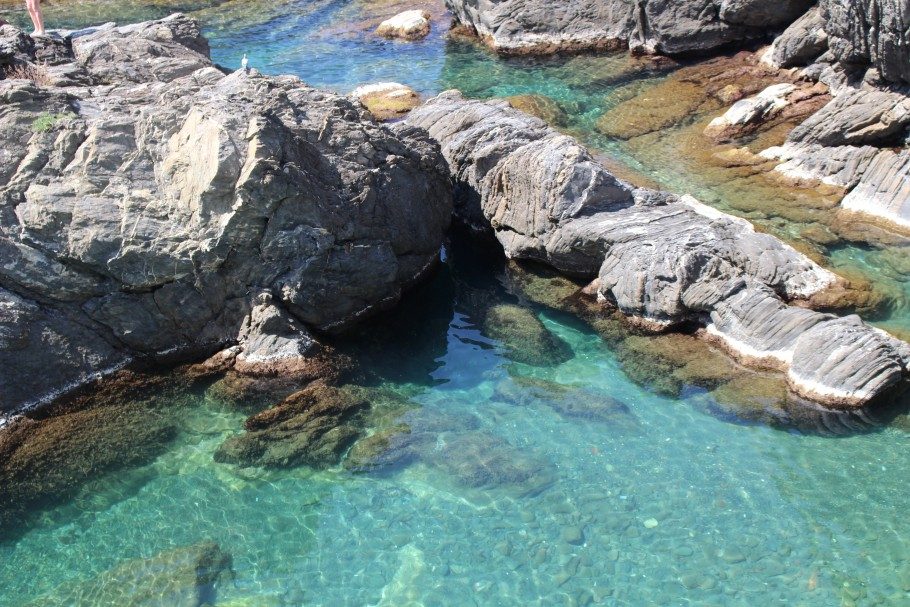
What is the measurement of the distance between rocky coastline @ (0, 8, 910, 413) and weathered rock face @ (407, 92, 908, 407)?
0.12ft

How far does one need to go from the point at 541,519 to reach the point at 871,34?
14.4 metres

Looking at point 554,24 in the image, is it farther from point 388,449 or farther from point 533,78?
point 388,449

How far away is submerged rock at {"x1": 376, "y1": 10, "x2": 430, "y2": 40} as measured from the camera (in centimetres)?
3063

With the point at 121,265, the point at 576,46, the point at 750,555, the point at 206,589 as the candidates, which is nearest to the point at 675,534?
the point at 750,555

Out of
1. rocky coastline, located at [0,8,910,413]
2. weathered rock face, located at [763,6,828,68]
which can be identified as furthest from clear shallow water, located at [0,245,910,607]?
weathered rock face, located at [763,6,828,68]

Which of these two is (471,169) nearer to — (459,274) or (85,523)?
(459,274)

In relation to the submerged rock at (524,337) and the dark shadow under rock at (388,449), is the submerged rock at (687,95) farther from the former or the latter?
the dark shadow under rock at (388,449)

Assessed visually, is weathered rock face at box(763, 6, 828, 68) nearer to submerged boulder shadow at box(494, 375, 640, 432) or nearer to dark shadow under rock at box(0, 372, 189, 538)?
submerged boulder shadow at box(494, 375, 640, 432)

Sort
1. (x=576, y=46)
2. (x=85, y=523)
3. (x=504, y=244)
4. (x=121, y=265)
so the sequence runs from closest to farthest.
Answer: (x=85, y=523)
(x=121, y=265)
(x=504, y=244)
(x=576, y=46)

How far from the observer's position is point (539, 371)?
1315cm

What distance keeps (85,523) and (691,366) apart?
29.0 ft

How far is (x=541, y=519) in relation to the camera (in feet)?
34.0

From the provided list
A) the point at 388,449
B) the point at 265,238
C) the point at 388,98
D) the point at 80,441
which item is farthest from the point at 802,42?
the point at 80,441

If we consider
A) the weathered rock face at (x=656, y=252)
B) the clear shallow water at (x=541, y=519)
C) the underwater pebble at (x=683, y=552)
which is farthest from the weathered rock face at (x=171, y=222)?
the underwater pebble at (x=683, y=552)
